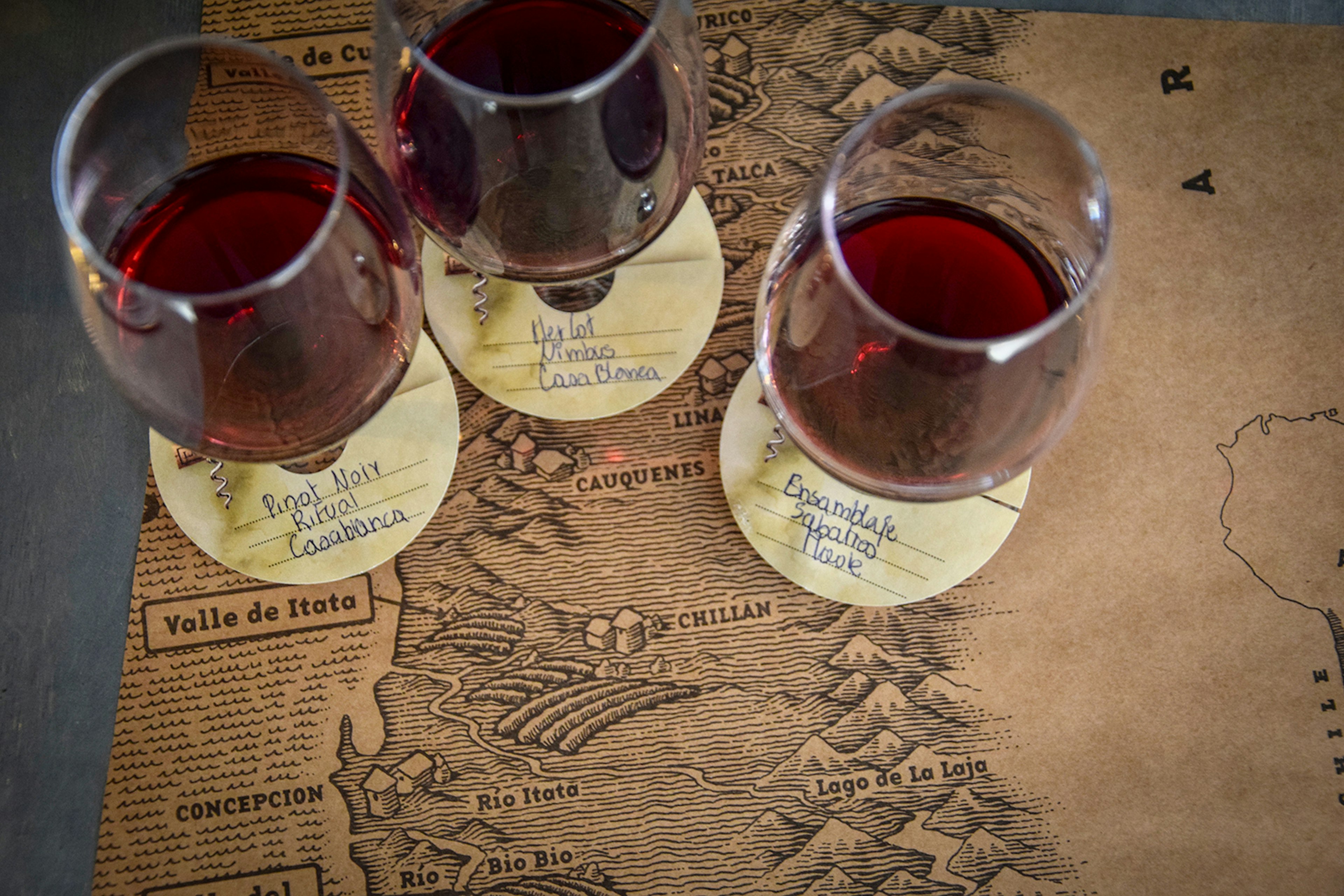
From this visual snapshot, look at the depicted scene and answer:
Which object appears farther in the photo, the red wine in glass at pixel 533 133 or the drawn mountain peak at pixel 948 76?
the drawn mountain peak at pixel 948 76

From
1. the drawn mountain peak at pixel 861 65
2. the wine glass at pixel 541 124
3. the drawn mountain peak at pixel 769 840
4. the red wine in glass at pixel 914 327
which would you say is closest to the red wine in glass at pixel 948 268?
the red wine in glass at pixel 914 327

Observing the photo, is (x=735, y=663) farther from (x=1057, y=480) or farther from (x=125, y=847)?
(x=125, y=847)

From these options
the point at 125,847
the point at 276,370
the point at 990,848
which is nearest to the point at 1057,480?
the point at 990,848

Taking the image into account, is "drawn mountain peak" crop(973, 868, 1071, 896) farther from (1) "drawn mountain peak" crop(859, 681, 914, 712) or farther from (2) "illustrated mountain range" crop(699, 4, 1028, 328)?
(2) "illustrated mountain range" crop(699, 4, 1028, 328)

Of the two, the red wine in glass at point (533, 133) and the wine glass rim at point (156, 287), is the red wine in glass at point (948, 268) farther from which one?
the wine glass rim at point (156, 287)

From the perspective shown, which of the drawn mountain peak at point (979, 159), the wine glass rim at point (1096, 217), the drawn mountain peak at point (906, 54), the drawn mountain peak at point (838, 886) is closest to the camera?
the wine glass rim at point (1096, 217)
